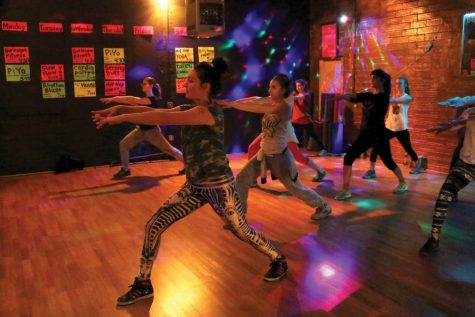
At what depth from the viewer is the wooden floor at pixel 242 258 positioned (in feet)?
9.44

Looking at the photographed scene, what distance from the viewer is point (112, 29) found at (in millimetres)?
7641

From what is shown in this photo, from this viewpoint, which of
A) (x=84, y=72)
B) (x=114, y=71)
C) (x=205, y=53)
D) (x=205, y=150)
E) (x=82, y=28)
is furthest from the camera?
(x=205, y=53)

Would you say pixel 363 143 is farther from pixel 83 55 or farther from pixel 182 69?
pixel 83 55

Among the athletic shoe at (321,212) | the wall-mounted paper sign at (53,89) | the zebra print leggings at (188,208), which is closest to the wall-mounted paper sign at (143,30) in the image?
Result: the wall-mounted paper sign at (53,89)

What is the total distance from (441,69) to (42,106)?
6.16 meters

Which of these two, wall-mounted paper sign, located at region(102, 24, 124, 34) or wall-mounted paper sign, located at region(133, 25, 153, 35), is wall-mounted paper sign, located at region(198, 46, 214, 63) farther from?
wall-mounted paper sign, located at region(102, 24, 124, 34)

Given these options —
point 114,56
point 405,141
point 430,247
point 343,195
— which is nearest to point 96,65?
point 114,56

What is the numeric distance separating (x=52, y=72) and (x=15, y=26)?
0.83 meters

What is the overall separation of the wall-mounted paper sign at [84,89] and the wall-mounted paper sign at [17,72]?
72 cm

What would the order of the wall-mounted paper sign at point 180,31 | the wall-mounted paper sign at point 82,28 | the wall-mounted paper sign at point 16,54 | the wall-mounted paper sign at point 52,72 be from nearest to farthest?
1. the wall-mounted paper sign at point 16,54
2. the wall-mounted paper sign at point 52,72
3. the wall-mounted paper sign at point 82,28
4. the wall-mounted paper sign at point 180,31

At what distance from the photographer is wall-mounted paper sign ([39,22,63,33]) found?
7.12 metres

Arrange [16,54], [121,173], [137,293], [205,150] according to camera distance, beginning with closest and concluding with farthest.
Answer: [205,150]
[137,293]
[121,173]
[16,54]

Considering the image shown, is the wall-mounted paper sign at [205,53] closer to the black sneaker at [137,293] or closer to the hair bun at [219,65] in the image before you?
the hair bun at [219,65]

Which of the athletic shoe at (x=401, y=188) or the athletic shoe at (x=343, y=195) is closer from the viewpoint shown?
the athletic shoe at (x=343, y=195)
